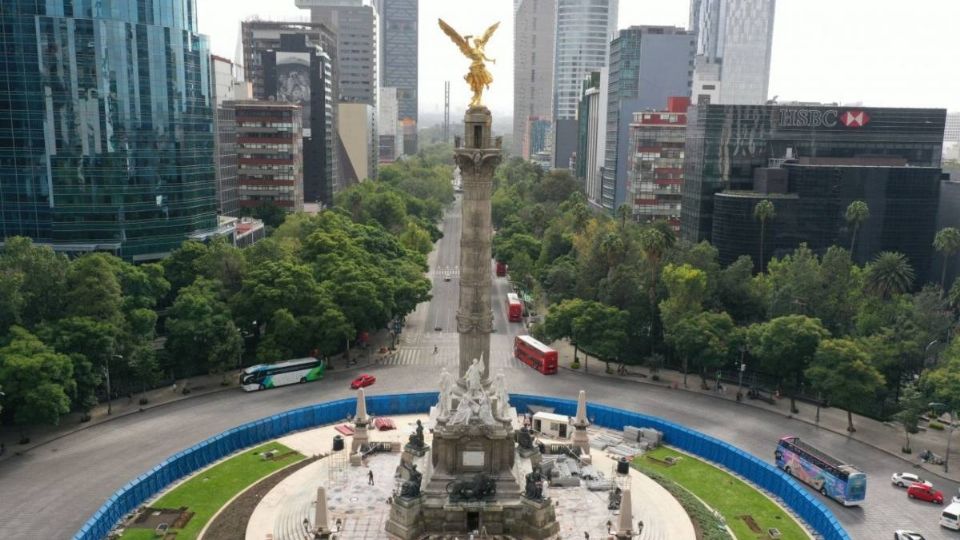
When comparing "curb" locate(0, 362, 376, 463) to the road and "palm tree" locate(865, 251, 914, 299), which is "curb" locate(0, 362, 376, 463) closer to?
the road

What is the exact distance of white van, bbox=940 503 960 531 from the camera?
57188 millimetres

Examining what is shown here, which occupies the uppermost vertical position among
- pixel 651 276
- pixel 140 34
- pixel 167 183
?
pixel 140 34

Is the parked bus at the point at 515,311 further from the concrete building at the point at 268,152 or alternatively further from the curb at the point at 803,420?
the concrete building at the point at 268,152

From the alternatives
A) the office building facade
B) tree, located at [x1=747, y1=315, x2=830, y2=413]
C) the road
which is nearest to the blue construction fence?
the road

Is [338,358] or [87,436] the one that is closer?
[87,436]

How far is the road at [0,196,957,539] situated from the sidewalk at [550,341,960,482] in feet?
4.56

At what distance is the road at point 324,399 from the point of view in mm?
58281

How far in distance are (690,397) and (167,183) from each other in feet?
251

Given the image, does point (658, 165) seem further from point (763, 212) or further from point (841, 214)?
point (763, 212)

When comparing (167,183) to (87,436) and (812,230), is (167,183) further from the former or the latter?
(812,230)

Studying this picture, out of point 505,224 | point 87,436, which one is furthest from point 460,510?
point 505,224

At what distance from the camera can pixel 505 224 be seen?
176 meters

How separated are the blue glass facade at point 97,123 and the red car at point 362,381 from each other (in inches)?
1627

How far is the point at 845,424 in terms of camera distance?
78.2m
